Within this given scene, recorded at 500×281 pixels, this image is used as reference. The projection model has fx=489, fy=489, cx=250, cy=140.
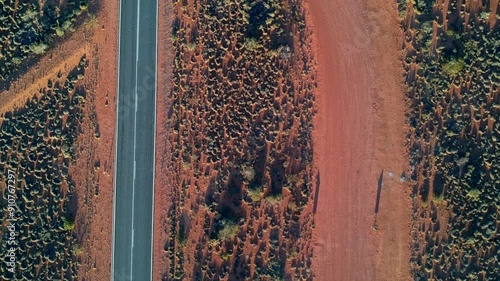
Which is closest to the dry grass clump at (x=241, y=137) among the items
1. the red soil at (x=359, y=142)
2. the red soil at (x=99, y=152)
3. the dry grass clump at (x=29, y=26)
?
the red soil at (x=359, y=142)

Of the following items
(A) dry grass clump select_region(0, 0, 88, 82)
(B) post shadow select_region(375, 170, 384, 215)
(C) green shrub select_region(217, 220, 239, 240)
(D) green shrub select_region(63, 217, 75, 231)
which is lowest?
(D) green shrub select_region(63, 217, 75, 231)

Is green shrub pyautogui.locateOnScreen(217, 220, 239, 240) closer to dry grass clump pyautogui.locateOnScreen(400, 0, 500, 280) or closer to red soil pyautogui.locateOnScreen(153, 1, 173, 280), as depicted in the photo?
red soil pyautogui.locateOnScreen(153, 1, 173, 280)

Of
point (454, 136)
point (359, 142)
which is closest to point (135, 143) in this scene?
point (359, 142)

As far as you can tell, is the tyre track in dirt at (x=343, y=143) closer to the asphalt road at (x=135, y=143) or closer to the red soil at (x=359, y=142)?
the red soil at (x=359, y=142)

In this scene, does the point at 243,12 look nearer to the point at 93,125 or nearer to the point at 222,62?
the point at 222,62

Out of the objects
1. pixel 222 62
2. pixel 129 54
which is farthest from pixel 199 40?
pixel 129 54

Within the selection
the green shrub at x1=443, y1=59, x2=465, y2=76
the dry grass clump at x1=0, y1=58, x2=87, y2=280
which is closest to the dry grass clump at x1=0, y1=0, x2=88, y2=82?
the dry grass clump at x1=0, y1=58, x2=87, y2=280
